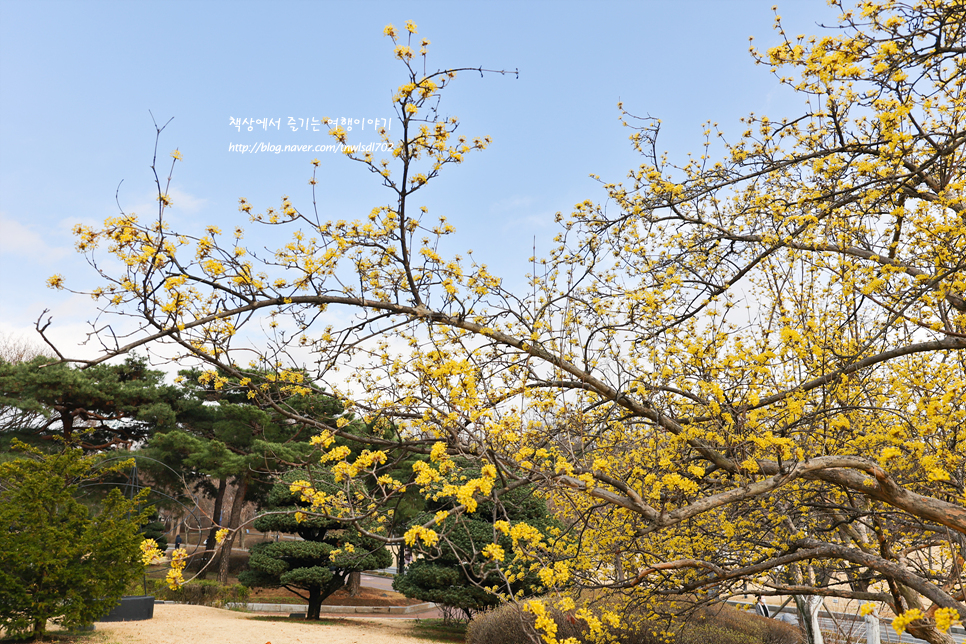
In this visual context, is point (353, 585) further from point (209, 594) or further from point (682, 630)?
point (682, 630)

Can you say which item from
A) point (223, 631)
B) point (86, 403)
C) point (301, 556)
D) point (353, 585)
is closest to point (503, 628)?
point (223, 631)

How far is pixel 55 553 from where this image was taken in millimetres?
8492

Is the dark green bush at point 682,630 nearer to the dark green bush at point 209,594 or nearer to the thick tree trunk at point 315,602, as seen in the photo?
the thick tree trunk at point 315,602

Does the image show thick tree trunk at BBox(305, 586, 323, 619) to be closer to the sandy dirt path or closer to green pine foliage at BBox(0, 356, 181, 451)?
the sandy dirt path

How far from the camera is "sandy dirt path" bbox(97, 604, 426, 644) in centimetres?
990

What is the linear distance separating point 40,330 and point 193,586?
1590 centimetres

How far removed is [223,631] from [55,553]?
136 inches

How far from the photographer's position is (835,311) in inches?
196

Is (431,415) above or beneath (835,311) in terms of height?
beneath

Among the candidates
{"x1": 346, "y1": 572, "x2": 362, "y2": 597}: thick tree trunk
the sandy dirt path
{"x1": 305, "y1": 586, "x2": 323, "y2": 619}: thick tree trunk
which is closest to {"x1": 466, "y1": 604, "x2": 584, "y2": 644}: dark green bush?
the sandy dirt path

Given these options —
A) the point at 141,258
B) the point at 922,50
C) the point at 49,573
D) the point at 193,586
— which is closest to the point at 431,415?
the point at 141,258

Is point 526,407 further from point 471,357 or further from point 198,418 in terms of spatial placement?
point 198,418

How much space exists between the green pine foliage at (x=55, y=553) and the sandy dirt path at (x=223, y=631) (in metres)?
0.99

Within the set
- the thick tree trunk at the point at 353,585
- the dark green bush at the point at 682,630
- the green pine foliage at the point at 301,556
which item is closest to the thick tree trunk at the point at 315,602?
the green pine foliage at the point at 301,556
